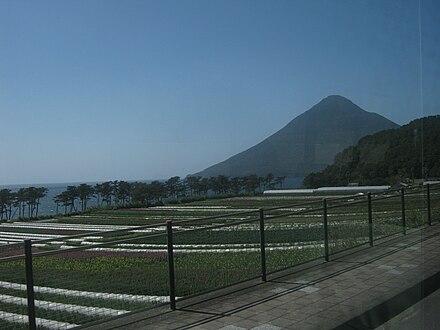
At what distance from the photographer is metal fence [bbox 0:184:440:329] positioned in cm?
559

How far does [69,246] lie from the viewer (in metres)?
6.33

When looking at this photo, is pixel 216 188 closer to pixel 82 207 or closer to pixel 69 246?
pixel 82 207

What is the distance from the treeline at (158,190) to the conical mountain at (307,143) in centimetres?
17

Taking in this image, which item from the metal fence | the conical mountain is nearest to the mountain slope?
the conical mountain

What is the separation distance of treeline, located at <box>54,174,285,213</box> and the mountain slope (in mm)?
1086

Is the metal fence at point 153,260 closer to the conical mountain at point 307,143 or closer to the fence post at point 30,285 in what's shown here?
the fence post at point 30,285

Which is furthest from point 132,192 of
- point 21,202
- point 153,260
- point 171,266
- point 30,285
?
point 30,285

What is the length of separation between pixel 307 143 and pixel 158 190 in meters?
2.84

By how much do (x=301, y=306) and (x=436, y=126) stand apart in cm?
579

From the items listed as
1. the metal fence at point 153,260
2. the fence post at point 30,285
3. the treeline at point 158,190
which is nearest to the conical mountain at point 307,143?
the treeline at point 158,190

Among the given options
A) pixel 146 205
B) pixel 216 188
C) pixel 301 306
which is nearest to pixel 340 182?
pixel 216 188

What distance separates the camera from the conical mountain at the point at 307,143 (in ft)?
30.4

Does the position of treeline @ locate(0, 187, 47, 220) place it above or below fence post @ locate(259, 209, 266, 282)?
above

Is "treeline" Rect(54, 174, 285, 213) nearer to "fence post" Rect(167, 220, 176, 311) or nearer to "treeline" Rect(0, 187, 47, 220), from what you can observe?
"treeline" Rect(0, 187, 47, 220)
